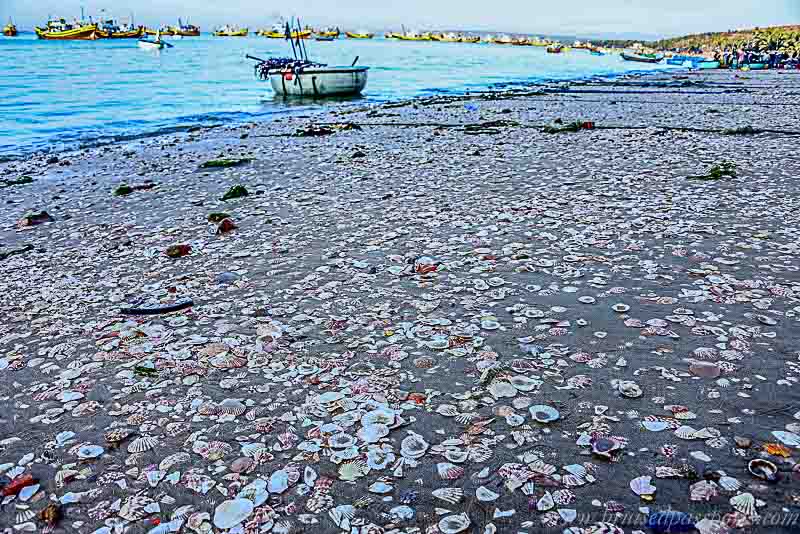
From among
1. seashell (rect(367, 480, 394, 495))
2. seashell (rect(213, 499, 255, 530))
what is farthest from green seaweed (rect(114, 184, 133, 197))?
seashell (rect(367, 480, 394, 495))

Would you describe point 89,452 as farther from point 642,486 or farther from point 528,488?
point 642,486

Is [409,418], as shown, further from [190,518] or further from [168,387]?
[168,387]

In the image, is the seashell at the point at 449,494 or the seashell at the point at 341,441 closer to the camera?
the seashell at the point at 449,494

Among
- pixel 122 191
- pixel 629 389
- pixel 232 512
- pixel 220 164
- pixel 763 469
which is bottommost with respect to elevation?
pixel 122 191

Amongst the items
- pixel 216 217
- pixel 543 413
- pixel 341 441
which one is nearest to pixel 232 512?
pixel 341 441

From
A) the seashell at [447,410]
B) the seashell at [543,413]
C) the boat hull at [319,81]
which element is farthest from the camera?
the boat hull at [319,81]

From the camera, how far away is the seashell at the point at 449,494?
11.5 feet

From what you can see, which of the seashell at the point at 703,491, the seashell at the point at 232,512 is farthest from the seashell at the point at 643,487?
the seashell at the point at 232,512

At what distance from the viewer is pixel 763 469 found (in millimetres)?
3488

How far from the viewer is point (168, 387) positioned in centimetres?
500

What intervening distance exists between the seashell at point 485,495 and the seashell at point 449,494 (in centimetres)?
10

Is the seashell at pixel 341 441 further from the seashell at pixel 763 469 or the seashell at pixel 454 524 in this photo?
the seashell at pixel 763 469

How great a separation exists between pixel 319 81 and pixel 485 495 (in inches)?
1693

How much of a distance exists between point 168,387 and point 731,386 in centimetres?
474
